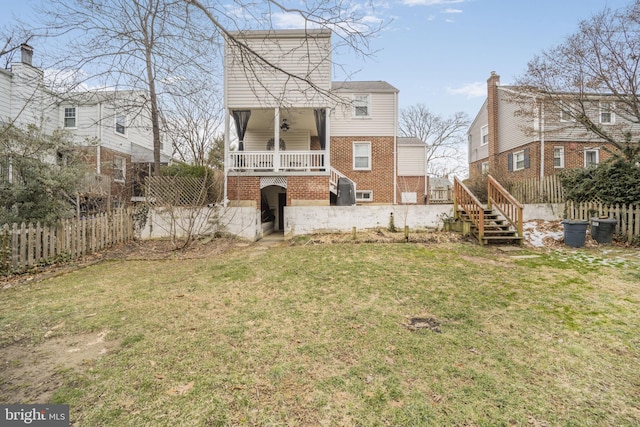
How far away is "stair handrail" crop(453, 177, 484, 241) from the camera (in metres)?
9.00

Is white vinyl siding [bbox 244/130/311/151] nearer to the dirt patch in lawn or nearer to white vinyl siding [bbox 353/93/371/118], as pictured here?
white vinyl siding [bbox 353/93/371/118]

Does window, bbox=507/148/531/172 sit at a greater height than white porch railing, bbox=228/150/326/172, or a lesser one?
greater

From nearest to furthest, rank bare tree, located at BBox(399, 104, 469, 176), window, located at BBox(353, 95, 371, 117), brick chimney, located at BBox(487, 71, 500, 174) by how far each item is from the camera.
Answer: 1. window, located at BBox(353, 95, 371, 117)
2. brick chimney, located at BBox(487, 71, 500, 174)
3. bare tree, located at BBox(399, 104, 469, 176)

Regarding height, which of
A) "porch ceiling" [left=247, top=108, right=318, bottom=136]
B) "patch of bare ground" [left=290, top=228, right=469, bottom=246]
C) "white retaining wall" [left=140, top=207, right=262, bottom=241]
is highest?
"porch ceiling" [left=247, top=108, right=318, bottom=136]

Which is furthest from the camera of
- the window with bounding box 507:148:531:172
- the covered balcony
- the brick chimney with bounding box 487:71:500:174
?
the brick chimney with bounding box 487:71:500:174

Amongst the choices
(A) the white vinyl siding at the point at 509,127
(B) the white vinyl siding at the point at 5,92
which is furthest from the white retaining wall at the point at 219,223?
(A) the white vinyl siding at the point at 509,127

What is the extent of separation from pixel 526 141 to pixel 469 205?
42.3 feet

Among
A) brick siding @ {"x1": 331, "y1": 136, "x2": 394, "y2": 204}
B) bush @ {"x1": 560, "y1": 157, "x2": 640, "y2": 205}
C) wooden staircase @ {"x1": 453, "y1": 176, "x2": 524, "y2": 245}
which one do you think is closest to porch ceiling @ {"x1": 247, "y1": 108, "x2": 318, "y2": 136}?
brick siding @ {"x1": 331, "y1": 136, "x2": 394, "y2": 204}

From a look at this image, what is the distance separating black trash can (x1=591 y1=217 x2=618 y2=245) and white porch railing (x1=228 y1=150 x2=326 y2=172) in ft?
29.2

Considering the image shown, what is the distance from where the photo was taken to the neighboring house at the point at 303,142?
11117 millimetres

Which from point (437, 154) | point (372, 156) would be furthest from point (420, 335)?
point (437, 154)

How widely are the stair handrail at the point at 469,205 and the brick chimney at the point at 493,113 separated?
1327 centimetres

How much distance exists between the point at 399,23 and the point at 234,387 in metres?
5.15

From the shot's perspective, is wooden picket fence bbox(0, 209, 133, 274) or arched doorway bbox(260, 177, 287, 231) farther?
arched doorway bbox(260, 177, 287, 231)
